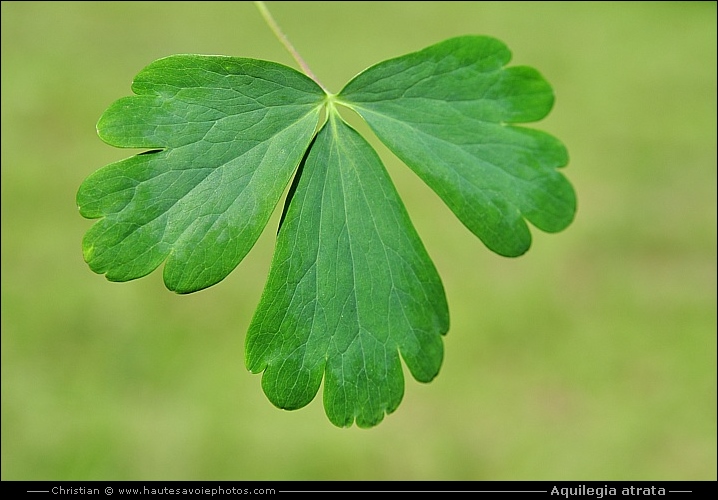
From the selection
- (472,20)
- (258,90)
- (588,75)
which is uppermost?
(472,20)

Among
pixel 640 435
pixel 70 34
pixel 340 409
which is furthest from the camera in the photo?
pixel 70 34

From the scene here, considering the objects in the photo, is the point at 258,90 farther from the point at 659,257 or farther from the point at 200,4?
the point at 200,4

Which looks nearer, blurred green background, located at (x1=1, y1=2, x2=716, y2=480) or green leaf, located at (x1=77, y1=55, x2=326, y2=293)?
green leaf, located at (x1=77, y1=55, x2=326, y2=293)

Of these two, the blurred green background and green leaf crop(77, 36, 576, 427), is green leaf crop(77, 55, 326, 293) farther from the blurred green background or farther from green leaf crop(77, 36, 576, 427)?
the blurred green background

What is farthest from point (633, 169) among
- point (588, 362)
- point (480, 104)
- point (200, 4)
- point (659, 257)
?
point (480, 104)

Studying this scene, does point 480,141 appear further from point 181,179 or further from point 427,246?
point 427,246

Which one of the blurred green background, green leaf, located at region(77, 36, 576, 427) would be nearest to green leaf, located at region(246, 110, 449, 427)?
green leaf, located at region(77, 36, 576, 427)

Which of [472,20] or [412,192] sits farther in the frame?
[472,20]
